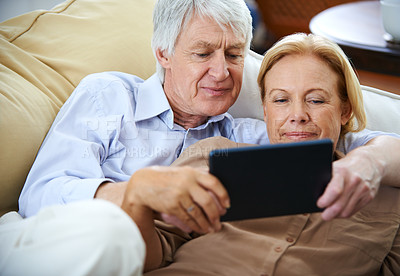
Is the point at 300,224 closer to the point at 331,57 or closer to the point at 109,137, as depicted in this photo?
the point at 331,57

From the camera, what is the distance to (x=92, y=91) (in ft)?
5.32

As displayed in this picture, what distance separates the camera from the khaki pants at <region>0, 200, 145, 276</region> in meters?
0.91

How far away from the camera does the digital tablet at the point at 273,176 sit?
3.47 feet

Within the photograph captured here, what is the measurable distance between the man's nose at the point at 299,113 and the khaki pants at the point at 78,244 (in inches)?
27.2

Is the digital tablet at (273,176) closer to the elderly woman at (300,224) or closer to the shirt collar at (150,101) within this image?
the elderly woman at (300,224)

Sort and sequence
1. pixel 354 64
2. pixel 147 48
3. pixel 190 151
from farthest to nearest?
pixel 354 64
pixel 147 48
pixel 190 151

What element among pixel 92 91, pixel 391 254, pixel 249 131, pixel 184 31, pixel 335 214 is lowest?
pixel 391 254

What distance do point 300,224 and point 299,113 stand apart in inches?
13.4

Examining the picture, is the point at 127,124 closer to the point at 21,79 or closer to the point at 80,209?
the point at 21,79

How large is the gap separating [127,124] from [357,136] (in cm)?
80

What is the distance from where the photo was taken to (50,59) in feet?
5.73

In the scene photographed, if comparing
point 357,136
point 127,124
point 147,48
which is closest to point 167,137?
point 127,124

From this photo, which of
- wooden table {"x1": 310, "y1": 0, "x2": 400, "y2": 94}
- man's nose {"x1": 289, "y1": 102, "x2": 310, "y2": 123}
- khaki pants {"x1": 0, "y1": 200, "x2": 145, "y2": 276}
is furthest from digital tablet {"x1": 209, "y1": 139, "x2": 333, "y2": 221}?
wooden table {"x1": 310, "y1": 0, "x2": 400, "y2": 94}

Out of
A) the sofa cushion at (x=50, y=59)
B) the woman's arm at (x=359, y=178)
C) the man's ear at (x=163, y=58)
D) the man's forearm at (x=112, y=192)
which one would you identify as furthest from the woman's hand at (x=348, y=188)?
the sofa cushion at (x=50, y=59)
